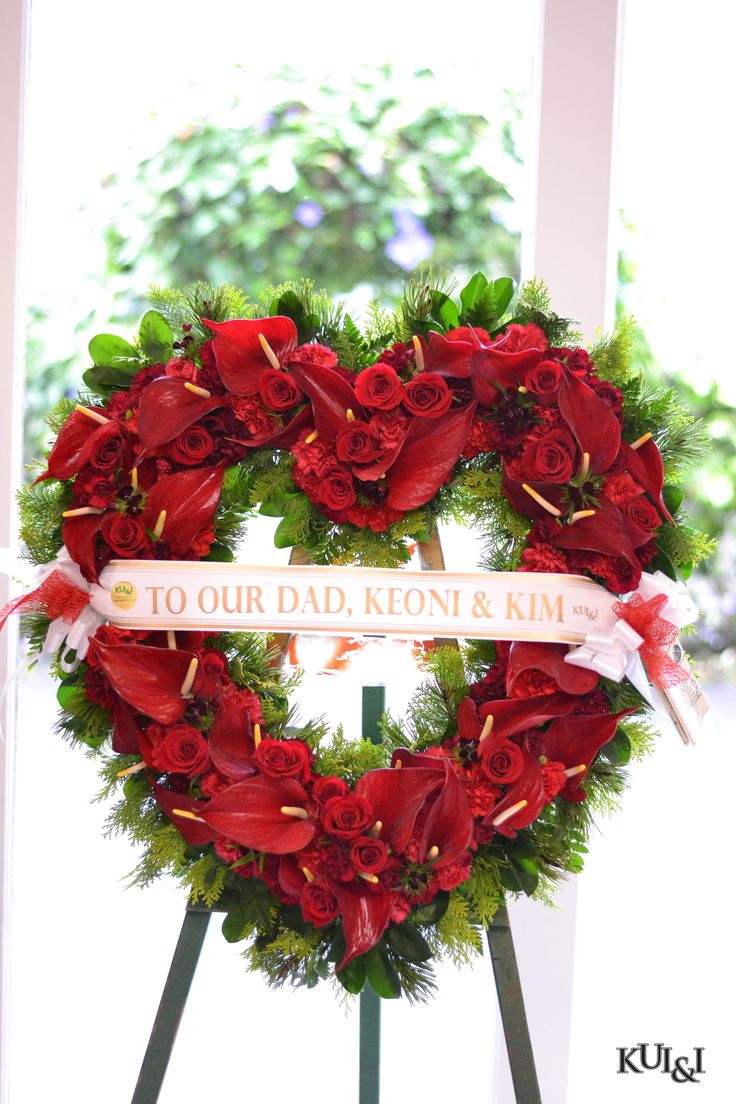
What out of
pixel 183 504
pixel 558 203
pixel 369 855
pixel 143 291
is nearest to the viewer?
pixel 369 855

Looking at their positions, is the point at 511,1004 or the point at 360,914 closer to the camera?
the point at 360,914

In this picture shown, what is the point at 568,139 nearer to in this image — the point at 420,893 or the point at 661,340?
the point at 661,340

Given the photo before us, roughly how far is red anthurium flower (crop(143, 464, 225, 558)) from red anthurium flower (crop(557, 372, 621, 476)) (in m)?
0.38

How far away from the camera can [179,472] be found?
1.04 m

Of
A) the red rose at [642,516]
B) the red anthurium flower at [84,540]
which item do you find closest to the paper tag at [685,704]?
the red rose at [642,516]

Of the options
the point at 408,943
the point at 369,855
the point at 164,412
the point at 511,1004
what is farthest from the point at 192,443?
the point at 511,1004

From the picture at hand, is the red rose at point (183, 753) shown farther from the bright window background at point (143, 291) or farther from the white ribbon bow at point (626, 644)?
the bright window background at point (143, 291)

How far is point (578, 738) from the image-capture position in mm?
1012

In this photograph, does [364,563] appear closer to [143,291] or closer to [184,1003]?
[184,1003]

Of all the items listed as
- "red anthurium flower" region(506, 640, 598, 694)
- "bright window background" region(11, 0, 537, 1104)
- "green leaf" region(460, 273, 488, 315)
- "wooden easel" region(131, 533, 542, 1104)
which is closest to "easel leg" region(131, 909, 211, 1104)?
"wooden easel" region(131, 533, 542, 1104)

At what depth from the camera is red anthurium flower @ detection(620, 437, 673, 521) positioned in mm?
1036

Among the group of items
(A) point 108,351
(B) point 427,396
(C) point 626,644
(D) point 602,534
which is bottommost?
(C) point 626,644

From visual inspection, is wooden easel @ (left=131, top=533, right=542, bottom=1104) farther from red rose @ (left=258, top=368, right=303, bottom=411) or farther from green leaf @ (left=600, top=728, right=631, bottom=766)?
red rose @ (left=258, top=368, right=303, bottom=411)

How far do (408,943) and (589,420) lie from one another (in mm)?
577
